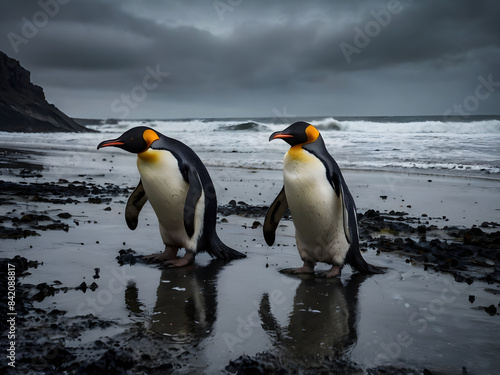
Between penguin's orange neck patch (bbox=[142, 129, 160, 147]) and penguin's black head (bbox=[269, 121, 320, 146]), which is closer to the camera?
penguin's black head (bbox=[269, 121, 320, 146])

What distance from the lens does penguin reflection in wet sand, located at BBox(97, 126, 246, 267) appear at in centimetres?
416

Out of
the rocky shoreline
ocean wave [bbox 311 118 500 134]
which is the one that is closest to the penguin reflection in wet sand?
the rocky shoreline

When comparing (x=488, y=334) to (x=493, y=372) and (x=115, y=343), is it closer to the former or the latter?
(x=493, y=372)

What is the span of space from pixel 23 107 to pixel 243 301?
32.4 m

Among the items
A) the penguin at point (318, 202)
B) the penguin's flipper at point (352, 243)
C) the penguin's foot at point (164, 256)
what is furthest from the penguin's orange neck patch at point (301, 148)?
the penguin's foot at point (164, 256)

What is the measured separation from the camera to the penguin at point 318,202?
13.1 feet

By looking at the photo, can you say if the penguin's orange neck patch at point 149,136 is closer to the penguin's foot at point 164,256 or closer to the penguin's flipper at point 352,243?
the penguin's foot at point 164,256

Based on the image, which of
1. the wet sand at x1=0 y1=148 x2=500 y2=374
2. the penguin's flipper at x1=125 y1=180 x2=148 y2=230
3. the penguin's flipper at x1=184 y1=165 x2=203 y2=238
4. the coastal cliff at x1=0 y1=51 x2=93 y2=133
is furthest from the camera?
the coastal cliff at x1=0 y1=51 x2=93 y2=133

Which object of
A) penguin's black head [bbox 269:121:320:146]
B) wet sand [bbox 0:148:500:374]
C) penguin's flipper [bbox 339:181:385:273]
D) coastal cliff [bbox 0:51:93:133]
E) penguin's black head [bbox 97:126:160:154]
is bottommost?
wet sand [bbox 0:148:500:374]

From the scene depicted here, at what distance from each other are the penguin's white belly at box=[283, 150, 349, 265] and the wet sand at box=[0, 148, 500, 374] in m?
0.27

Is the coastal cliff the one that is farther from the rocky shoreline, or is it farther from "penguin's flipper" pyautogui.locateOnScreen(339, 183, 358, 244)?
"penguin's flipper" pyautogui.locateOnScreen(339, 183, 358, 244)

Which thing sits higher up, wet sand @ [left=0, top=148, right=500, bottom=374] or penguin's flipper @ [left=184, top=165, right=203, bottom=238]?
penguin's flipper @ [left=184, top=165, right=203, bottom=238]

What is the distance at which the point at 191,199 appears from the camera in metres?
4.14

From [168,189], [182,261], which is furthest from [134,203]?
[182,261]
